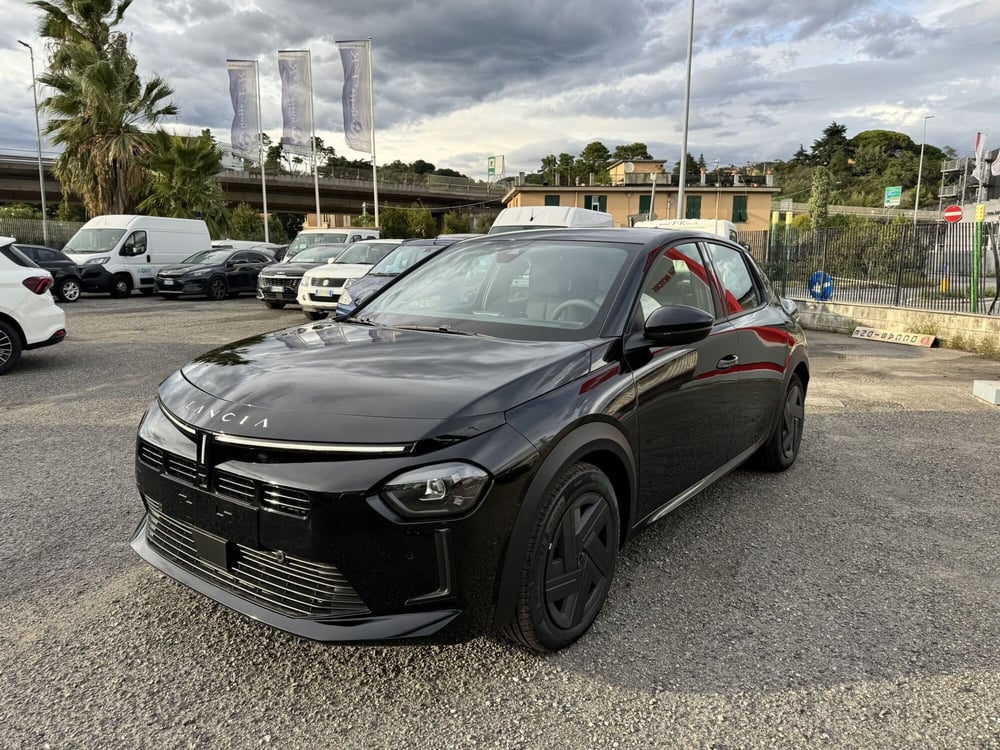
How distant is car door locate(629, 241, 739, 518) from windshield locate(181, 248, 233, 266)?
699 inches

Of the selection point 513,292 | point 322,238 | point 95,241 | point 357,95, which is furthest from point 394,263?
point 357,95

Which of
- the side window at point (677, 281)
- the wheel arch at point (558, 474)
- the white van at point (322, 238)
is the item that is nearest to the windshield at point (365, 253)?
the white van at point (322, 238)

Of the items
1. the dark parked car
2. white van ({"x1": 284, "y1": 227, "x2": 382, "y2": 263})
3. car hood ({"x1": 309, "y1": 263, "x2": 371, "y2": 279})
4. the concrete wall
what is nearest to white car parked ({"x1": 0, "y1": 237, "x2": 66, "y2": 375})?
the dark parked car

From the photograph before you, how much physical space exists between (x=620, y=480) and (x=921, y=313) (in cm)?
1243

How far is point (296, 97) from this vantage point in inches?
1356

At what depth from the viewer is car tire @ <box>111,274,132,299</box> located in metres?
18.9

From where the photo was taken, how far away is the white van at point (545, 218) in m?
14.2

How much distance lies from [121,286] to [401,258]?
10967 mm

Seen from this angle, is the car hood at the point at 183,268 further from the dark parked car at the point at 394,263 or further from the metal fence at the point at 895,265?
the metal fence at the point at 895,265

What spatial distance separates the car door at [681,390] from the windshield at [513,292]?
22 cm

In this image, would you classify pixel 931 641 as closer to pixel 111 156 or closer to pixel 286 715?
pixel 286 715

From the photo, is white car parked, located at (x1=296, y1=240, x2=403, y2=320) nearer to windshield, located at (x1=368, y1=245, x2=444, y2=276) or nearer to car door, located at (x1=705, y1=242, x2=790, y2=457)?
windshield, located at (x1=368, y1=245, x2=444, y2=276)

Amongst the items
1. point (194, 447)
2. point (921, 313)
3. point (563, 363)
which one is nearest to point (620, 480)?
point (563, 363)

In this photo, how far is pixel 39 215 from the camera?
6575 centimetres
